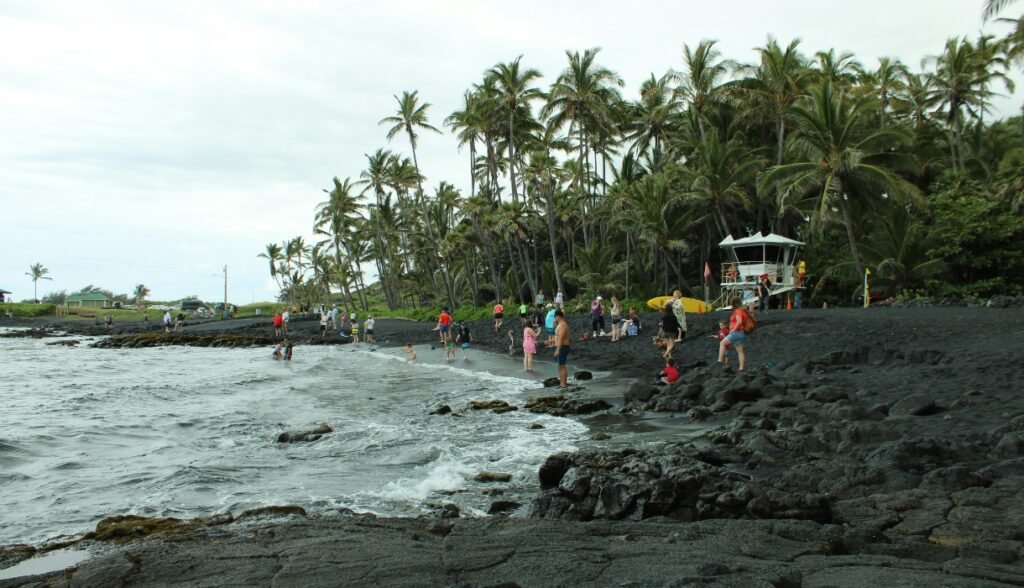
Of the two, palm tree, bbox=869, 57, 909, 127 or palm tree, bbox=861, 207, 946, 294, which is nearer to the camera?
palm tree, bbox=861, 207, 946, 294

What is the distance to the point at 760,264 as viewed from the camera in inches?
1115

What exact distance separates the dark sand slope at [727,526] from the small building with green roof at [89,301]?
106 metres

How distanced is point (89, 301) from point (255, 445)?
104m

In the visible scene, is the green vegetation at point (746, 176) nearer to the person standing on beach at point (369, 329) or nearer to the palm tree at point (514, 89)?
the palm tree at point (514, 89)

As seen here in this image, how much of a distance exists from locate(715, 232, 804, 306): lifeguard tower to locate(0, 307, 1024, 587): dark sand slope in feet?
64.7

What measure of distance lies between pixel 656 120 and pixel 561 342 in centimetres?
2720

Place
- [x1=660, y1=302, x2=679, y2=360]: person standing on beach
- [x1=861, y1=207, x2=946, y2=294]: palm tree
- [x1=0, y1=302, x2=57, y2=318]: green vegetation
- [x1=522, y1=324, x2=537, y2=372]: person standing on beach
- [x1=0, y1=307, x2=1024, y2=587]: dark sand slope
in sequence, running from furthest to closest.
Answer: [x1=0, y1=302, x2=57, y2=318]: green vegetation
[x1=861, y1=207, x2=946, y2=294]: palm tree
[x1=522, y1=324, x2=537, y2=372]: person standing on beach
[x1=660, y1=302, x2=679, y2=360]: person standing on beach
[x1=0, y1=307, x2=1024, y2=587]: dark sand slope

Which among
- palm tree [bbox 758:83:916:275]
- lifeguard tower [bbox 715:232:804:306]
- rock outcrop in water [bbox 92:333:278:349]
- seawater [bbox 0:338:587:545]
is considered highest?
palm tree [bbox 758:83:916:275]

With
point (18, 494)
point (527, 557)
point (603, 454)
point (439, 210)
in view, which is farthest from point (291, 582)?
point (439, 210)

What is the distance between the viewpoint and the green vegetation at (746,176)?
2572 cm

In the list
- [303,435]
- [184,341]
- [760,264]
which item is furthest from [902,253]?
[184,341]

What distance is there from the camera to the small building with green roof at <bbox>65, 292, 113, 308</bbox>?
95188mm

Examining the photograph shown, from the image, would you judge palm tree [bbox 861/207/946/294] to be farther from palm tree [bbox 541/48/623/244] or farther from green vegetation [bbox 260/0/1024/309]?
palm tree [bbox 541/48/623/244]

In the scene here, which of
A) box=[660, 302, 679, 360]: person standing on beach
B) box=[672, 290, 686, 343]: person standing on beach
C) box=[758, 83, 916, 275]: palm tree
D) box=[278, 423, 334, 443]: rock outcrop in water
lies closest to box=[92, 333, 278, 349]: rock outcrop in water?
box=[672, 290, 686, 343]: person standing on beach
